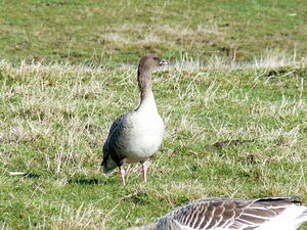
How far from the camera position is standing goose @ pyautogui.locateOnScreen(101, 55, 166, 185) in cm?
755

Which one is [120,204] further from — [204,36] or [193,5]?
[193,5]

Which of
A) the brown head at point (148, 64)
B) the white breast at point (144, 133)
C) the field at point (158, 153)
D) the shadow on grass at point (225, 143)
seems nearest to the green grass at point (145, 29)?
the field at point (158, 153)

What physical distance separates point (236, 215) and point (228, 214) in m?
0.06

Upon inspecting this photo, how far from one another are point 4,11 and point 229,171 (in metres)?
19.2

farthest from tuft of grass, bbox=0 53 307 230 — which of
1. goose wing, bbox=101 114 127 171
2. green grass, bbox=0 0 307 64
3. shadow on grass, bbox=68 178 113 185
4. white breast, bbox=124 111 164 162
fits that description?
green grass, bbox=0 0 307 64

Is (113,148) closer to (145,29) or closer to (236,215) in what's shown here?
(236,215)

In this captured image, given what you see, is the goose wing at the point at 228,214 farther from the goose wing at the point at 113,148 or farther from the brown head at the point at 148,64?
the brown head at the point at 148,64

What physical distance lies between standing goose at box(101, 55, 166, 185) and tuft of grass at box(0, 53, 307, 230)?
0.90 feet

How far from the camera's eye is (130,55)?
2188cm

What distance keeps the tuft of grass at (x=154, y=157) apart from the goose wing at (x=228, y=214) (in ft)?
3.30

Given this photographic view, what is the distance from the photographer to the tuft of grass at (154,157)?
7336 millimetres

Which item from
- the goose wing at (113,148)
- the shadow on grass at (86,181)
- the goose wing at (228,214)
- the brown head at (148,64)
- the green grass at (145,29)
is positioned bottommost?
the green grass at (145,29)

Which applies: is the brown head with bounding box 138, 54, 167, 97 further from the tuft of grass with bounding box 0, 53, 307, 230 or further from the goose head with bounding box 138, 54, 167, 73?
the tuft of grass with bounding box 0, 53, 307, 230

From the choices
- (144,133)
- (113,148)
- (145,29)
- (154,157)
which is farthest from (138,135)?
(145,29)
